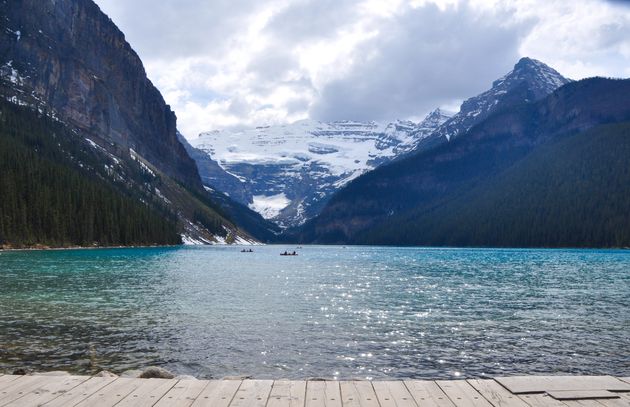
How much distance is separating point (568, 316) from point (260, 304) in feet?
78.2

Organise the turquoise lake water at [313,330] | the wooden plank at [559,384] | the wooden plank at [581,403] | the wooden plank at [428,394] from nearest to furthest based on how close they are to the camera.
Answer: the wooden plank at [581,403], the wooden plank at [428,394], the wooden plank at [559,384], the turquoise lake water at [313,330]

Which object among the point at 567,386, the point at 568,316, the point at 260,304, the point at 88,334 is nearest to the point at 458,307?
the point at 568,316

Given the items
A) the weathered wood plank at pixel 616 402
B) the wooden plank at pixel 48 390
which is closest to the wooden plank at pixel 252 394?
the wooden plank at pixel 48 390

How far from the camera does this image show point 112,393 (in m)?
11.7

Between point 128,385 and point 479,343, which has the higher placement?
point 128,385

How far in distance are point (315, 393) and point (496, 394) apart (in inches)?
149

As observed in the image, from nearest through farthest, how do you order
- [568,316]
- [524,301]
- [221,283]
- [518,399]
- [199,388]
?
[518,399] → [199,388] → [568,316] → [524,301] → [221,283]

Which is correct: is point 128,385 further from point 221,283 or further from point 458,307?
point 221,283

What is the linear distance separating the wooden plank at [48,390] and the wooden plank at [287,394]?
4440mm

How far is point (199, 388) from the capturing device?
1206 centimetres

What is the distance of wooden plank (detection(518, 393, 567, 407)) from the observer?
10773mm

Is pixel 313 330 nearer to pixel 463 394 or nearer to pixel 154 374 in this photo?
pixel 154 374

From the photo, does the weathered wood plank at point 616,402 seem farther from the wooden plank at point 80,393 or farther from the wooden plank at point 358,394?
the wooden plank at point 80,393

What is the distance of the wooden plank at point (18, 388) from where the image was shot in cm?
1114
